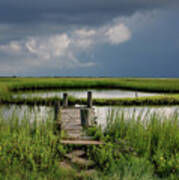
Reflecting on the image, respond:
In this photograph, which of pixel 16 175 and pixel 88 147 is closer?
pixel 16 175

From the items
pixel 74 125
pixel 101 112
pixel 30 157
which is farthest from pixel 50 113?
pixel 101 112

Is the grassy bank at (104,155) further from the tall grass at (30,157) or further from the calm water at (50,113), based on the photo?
the calm water at (50,113)

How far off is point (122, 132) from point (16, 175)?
4053mm

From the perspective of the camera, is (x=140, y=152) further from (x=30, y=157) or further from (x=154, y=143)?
(x=30, y=157)

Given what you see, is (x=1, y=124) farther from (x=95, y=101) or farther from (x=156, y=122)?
(x=95, y=101)

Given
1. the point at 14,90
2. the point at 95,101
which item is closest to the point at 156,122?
the point at 95,101

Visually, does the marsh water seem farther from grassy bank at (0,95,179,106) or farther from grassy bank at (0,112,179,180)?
grassy bank at (0,95,179,106)

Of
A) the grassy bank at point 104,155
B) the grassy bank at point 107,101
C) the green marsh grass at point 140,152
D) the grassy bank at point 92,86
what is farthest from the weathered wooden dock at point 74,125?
the grassy bank at point 107,101

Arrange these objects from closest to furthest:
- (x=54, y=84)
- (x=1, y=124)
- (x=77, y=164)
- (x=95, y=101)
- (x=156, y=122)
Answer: (x=77, y=164), (x=156, y=122), (x=1, y=124), (x=95, y=101), (x=54, y=84)

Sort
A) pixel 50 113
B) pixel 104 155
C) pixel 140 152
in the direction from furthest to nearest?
pixel 50 113 < pixel 140 152 < pixel 104 155

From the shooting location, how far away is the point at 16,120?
27.0 ft

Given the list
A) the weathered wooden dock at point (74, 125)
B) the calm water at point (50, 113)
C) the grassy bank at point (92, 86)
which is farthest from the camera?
the grassy bank at point (92, 86)

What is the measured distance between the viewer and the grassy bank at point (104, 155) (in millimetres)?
5270

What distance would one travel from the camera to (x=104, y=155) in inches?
243
